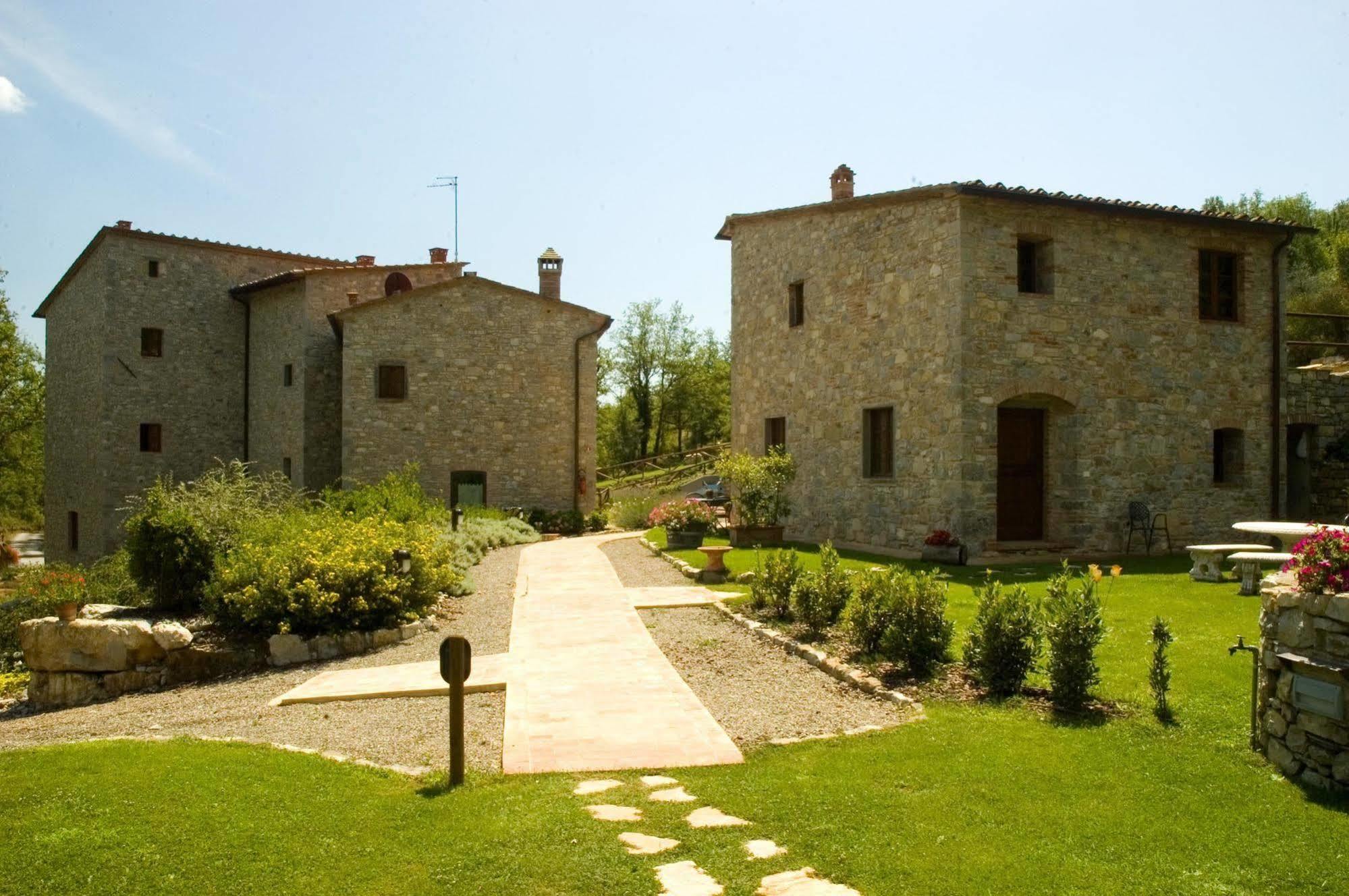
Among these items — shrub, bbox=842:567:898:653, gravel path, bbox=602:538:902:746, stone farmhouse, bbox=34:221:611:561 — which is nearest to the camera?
gravel path, bbox=602:538:902:746

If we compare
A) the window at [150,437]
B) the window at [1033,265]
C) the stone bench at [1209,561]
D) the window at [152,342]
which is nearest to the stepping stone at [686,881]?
the stone bench at [1209,561]

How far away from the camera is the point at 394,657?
9695mm

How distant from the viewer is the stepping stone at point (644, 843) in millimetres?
4281

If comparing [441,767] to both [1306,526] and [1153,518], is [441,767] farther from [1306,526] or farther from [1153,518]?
[1153,518]

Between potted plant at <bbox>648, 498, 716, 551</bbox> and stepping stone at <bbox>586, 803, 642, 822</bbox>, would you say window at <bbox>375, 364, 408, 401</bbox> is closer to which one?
potted plant at <bbox>648, 498, 716, 551</bbox>

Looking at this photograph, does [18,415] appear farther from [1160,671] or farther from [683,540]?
[1160,671]

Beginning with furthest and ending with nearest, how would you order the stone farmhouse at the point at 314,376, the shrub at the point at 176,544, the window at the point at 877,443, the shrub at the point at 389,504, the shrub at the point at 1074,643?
1. the stone farmhouse at the point at 314,376
2. the window at the point at 877,443
3. the shrub at the point at 389,504
4. the shrub at the point at 176,544
5. the shrub at the point at 1074,643

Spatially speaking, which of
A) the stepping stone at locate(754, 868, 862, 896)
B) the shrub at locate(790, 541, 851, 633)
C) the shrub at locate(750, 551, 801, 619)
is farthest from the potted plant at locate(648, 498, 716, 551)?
the stepping stone at locate(754, 868, 862, 896)

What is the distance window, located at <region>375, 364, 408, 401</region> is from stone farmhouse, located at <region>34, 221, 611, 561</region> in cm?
4

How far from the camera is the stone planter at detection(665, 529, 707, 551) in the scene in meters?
17.5

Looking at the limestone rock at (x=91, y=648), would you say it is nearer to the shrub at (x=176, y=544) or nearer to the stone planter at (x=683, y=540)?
the shrub at (x=176, y=544)

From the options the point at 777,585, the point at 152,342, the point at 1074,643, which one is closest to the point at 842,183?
the point at 777,585

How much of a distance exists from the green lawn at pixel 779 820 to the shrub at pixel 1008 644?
0.72m

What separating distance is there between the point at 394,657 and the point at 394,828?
5279 millimetres
